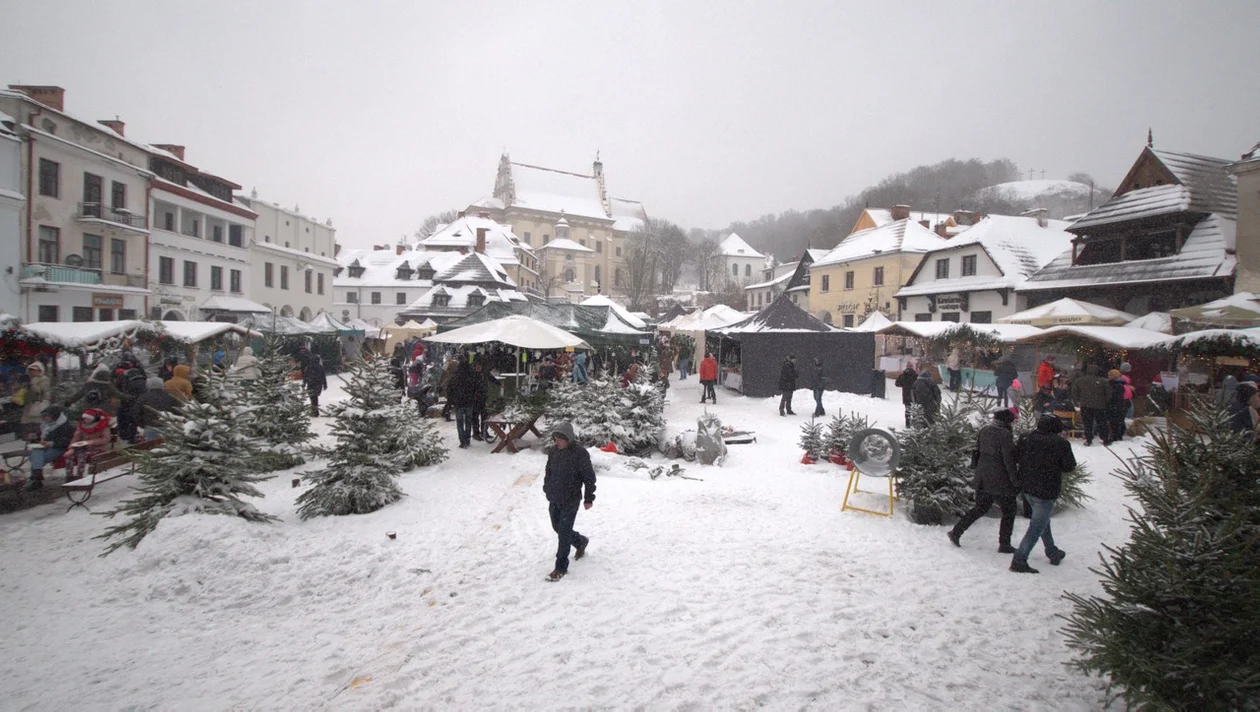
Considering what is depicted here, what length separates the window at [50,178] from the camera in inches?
854

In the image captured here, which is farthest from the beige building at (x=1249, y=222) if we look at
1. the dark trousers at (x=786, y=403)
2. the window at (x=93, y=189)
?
the window at (x=93, y=189)

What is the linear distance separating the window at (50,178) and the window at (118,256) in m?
3.06

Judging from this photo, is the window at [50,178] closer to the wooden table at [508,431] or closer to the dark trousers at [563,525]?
the wooden table at [508,431]

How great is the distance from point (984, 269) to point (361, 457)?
2860 cm

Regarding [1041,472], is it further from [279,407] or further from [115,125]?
[115,125]

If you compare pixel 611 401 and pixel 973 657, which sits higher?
pixel 611 401

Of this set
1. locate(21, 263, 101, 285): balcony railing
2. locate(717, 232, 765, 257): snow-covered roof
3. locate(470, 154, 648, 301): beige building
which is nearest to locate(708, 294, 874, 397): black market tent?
locate(21, 263, 101, 285): balcony railing

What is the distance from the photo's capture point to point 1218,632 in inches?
116

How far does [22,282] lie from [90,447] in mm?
19482

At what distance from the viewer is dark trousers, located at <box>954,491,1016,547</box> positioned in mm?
5809

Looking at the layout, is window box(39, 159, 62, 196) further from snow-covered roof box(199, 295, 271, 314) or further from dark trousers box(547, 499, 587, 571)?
dark trousers box(547, 499, 587, 571)

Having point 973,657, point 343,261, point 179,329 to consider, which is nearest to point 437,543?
point 973,657

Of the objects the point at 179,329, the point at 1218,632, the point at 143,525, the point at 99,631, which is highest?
the point at 179,329

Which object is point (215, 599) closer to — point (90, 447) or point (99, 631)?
point (99, 631)
